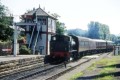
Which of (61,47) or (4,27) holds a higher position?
(4,27)

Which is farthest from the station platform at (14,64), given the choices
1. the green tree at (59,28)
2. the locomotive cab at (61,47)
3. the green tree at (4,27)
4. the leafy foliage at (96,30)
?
the leafy foliage at (96,30)

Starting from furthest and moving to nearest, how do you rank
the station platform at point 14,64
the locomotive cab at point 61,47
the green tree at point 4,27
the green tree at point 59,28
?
1. the green tree at point 59,28
2. the green tree at point 4,27
3. the locomotive cab at point 61,47
4. the station platform at point 14,64

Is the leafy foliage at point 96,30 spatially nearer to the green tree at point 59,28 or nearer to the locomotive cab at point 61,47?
the green tree at point 59,28

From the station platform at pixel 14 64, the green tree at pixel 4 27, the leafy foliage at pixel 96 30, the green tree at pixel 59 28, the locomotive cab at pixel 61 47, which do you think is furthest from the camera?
the leafy foliage at pixel 96 30

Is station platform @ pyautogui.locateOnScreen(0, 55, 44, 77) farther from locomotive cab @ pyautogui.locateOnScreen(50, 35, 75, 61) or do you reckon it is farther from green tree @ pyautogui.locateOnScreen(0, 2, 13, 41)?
green tree @ pyautogui.locateOnScreen(0, 2, 13, 41)

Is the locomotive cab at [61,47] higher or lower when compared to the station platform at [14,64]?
higher

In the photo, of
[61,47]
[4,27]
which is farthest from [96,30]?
[61,47]

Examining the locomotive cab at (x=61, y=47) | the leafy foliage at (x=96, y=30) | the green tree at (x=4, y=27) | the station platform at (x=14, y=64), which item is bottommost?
the station platform at (x=14, y=64)

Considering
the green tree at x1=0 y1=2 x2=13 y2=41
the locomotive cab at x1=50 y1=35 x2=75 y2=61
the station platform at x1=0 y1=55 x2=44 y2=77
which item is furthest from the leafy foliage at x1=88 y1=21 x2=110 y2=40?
the station platform at x1=0 y1=55 x2=44 y2=77

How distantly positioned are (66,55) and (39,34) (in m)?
17.5

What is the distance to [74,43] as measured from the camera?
31328mm

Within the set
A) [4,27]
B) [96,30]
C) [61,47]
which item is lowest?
[61,47]

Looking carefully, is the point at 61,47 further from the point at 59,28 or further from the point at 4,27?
the point at 59,28

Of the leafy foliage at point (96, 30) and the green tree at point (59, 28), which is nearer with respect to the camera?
the green tree at point (59, 28)
